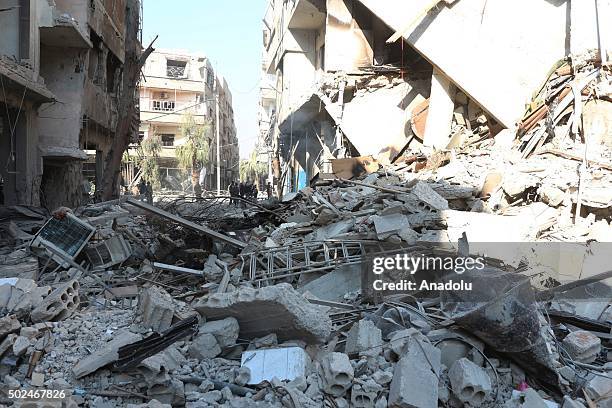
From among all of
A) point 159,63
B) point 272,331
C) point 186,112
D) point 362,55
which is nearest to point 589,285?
point 272,331

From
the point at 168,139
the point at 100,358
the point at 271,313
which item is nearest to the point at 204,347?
the point at 271,313

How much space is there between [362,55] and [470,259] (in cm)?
1324

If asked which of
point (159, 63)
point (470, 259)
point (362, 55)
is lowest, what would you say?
point (470, 259)

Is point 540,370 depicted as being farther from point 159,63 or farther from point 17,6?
point 159,63

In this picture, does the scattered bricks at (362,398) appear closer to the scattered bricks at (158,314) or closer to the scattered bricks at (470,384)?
the scattered bricks at (470,384)

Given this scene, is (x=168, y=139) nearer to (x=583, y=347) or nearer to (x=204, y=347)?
(x=204, y=347)

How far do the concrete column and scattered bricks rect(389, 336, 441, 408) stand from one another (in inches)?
429

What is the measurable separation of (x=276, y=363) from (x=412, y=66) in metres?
14.1

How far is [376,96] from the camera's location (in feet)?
53.8

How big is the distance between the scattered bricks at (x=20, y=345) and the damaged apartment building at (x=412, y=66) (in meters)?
10.4

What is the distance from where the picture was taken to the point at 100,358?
3.69 metres

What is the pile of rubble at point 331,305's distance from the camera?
3492 millimetres

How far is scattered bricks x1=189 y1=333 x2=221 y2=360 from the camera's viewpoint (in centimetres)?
381

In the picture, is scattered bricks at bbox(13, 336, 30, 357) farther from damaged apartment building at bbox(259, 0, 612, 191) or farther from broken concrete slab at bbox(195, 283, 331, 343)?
damaged apartment building at bbox(259, 0, 612, 191)
